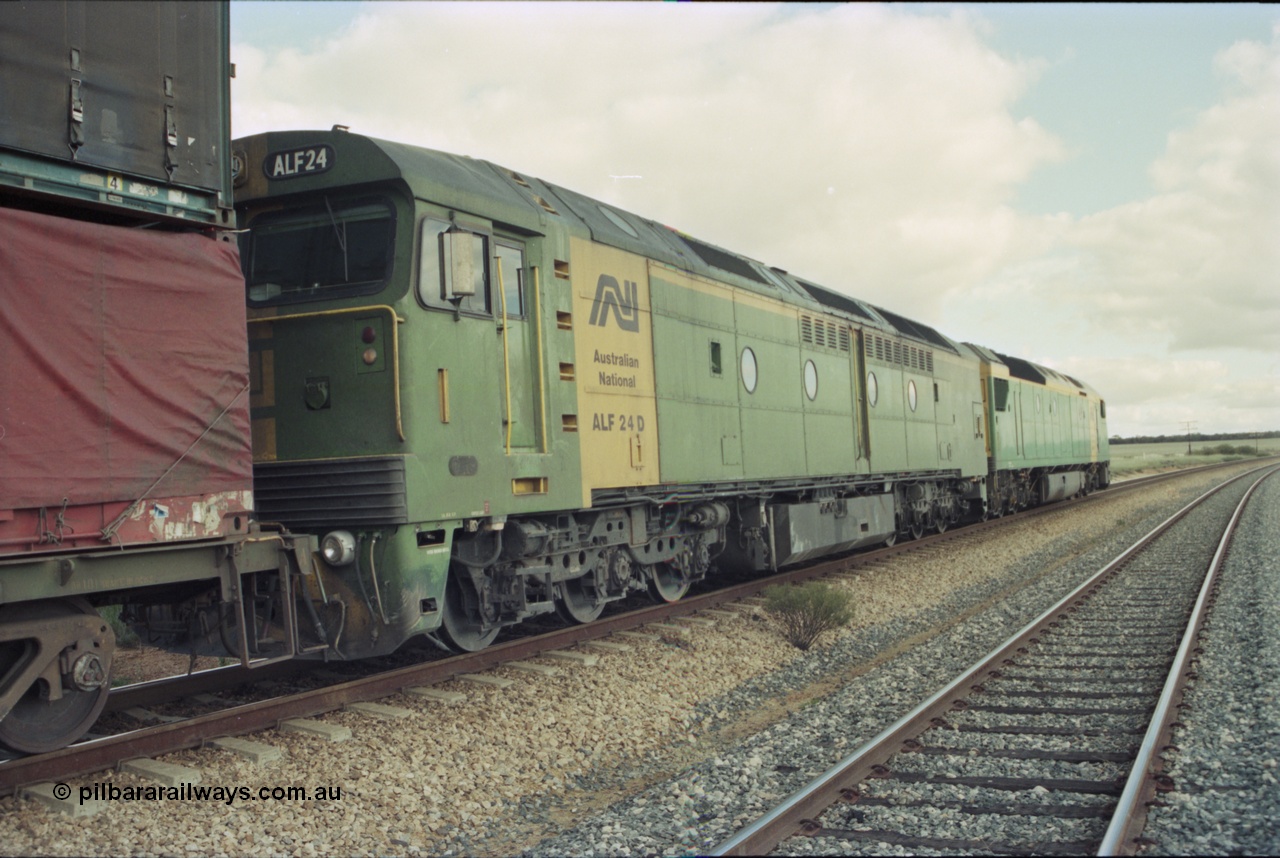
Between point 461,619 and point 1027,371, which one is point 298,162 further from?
point 1027,371

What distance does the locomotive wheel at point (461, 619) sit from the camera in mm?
7246

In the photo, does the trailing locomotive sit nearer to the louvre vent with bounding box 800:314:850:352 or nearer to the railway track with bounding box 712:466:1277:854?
the louvre vent with bounding box 800:314:850:352

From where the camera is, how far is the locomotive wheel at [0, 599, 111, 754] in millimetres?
4625

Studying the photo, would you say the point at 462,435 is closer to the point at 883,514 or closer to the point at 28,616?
the point at 28,616

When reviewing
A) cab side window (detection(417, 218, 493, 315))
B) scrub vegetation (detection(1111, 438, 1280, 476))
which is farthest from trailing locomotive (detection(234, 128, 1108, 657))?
scrub vegetation (detection(1111, 438, 1280, 476))

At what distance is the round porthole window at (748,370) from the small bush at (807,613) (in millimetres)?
2747

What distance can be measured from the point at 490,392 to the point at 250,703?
9.00 feet

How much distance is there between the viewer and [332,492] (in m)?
Result: 6.40

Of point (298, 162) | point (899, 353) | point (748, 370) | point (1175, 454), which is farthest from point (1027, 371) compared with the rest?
point (1175, 454)

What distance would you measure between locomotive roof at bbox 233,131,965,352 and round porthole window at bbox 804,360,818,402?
1.41 metres

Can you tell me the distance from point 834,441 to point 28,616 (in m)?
10.5

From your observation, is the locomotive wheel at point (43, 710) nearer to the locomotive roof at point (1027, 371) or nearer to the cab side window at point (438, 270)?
the cab side window at point (438, 270)

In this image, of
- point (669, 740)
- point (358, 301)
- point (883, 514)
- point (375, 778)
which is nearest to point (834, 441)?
point (883, 514)

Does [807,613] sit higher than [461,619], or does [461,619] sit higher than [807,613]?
[461,619]
